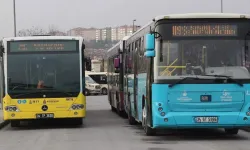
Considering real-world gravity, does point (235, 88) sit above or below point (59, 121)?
above

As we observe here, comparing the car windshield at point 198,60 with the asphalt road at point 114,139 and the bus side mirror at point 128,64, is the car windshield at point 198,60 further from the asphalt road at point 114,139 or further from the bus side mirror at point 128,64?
the bus side mirror at point 128,64

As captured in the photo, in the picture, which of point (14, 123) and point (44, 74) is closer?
point (44, 74)

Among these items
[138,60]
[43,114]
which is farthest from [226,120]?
[43,114]

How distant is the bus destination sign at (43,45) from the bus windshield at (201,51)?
5.81 metres

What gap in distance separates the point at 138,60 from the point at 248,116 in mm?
4342

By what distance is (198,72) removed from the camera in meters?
13.1

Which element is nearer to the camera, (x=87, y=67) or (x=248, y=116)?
(x=248, y=116)

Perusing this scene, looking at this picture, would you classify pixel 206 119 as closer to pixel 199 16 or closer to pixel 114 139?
pixel 199 16

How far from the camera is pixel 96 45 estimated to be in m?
79.3

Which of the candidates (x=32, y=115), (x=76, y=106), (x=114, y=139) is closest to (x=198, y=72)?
(x=114, y=139)

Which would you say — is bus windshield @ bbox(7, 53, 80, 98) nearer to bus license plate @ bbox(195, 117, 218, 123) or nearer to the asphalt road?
the asphalt road

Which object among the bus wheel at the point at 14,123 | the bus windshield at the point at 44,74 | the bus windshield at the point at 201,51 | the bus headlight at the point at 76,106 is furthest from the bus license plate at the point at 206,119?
the bus wheel at the point at 14,123

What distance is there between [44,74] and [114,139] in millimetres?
4674

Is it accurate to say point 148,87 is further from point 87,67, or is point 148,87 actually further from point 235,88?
point 87,67
